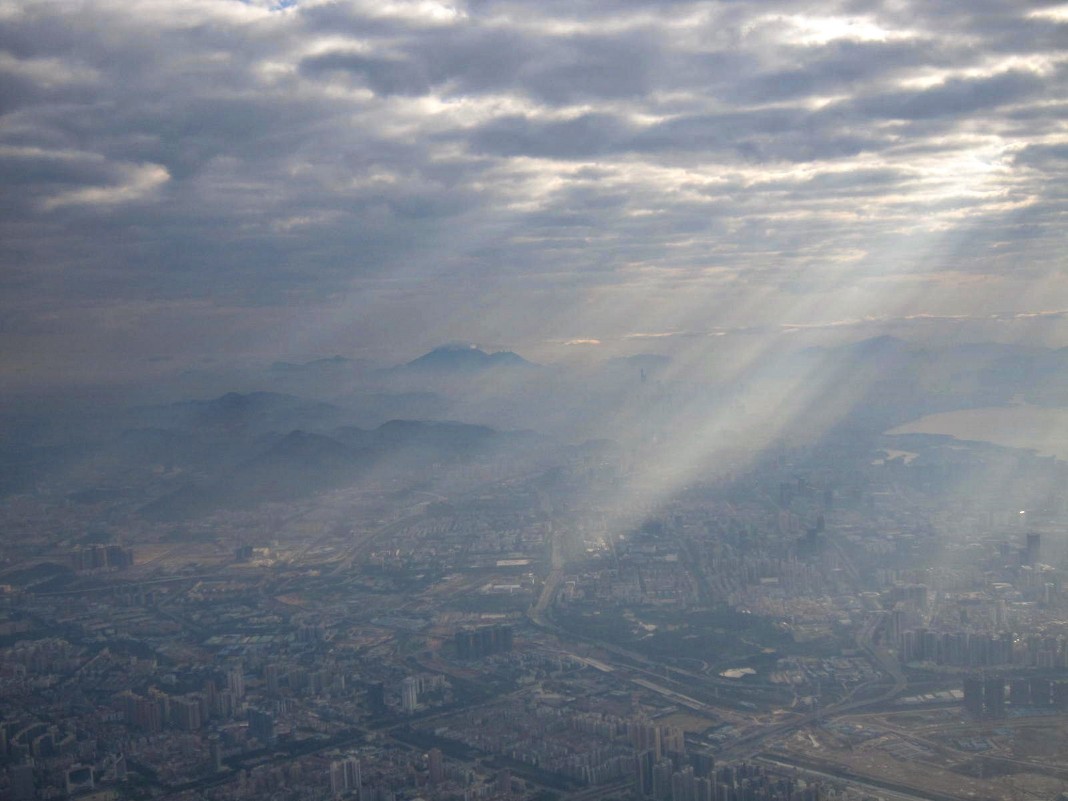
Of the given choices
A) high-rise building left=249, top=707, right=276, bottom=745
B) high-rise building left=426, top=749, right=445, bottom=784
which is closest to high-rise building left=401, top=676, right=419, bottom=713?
high-rise building left=249, top=707, right=276, bottom=745

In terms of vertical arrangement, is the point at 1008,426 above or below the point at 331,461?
below

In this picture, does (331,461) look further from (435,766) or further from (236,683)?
(435,766)

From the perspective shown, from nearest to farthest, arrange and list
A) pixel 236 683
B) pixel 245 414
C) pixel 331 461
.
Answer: pixel 236 683 → pixel 331 461 → pixel 245 414

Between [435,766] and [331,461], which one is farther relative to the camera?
[331,461]

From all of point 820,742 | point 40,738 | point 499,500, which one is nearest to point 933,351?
point 499,500

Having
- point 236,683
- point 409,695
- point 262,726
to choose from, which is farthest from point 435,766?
point 236,683

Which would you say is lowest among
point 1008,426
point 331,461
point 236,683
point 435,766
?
point 435,766

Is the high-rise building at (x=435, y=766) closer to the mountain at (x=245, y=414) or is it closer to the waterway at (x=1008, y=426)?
the waterway at (x=1008, y=426)

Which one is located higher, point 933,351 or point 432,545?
point 933,351

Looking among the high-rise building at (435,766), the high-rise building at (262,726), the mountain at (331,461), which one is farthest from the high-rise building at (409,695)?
the mountain at (331,461)

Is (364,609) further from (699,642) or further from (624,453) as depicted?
(624,453)

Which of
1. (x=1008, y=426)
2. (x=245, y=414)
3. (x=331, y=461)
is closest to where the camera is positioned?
(x=331, y=461)
